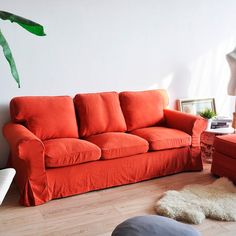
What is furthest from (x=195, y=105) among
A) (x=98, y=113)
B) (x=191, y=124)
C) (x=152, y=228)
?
(x=152, y=228)

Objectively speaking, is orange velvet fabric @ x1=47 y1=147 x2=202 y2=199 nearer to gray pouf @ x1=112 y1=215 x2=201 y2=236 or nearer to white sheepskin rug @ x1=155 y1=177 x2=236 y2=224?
white sheepskin rug @ x1=155 y1=177 x2=236 y2=224

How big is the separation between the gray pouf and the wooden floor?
0.51 m

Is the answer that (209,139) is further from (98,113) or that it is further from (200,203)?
(98,113)

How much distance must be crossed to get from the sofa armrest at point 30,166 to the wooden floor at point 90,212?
0.09 meters

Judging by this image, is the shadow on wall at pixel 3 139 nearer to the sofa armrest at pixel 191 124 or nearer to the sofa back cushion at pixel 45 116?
the sofa back cushion at pixel 45 116

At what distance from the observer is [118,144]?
2857 millimetres

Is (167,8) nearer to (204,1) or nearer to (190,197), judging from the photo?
(204,1)

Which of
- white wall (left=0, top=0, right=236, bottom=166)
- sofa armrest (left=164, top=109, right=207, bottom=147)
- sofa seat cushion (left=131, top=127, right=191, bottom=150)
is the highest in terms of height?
white wall (left=0, top=0, right=236, bottom=166)

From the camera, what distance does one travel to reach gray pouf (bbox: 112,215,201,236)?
1.63 meters

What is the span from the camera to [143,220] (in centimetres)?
177

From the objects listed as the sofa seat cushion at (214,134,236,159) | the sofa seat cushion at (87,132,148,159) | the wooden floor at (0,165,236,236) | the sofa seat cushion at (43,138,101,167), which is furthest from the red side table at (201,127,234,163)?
the sofa seat cushion at (43,138,101,167)

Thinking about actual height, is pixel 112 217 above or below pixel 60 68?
below

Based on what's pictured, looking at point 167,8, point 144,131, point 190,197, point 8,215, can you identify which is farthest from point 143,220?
point 167,8

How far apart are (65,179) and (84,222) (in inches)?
18.6
